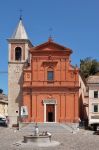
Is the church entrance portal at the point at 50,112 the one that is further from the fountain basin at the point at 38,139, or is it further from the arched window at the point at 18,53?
the fountain basin at the point at 38,139

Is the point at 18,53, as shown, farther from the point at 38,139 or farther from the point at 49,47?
the point at 38,139

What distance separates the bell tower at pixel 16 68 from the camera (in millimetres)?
69875

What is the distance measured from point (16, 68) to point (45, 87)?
21.0ft

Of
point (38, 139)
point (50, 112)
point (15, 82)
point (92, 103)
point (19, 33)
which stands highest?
point (19, 33)

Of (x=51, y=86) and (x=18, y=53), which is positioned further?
(x=18, y=53)

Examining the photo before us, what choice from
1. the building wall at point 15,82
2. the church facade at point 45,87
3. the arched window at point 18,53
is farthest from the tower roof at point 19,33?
the church facade at point 45,87

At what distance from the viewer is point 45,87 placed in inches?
2662

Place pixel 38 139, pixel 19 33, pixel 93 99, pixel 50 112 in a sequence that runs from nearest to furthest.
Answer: pixel 38 139
pixel 50 112
pixel 93 99
pixel 19 33

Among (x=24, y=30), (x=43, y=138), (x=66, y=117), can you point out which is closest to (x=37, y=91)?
(x=66, y=117)

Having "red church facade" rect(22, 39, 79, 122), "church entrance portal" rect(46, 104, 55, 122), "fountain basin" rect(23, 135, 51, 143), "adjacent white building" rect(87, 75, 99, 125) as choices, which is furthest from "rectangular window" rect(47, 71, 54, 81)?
"fountain basin" rect(23, 135, 51, 143)

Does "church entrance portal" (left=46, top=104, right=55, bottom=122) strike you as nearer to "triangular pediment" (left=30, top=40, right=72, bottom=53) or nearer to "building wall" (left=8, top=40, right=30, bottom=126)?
"building wall" (left=8, top=40, right=30, bottom=126)

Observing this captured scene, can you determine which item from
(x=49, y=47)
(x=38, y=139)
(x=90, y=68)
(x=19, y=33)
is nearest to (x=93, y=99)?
(x=49, y=47)

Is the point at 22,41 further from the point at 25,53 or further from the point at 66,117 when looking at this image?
the point at 66,117

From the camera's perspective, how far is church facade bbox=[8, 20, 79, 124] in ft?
220
